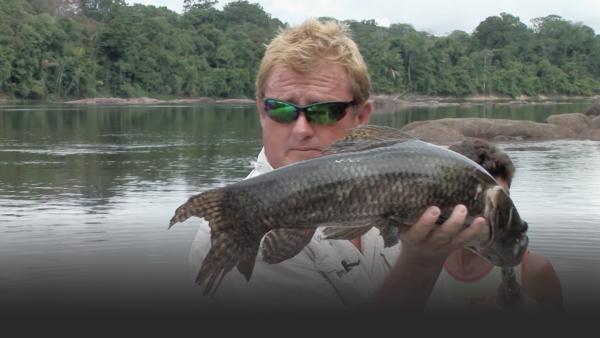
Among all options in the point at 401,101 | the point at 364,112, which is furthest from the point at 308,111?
the point at 401,101

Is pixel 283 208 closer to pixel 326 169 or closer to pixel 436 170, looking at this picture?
pixel 326 169

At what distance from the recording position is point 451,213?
3.60m

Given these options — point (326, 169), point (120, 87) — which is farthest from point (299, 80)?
point (120, 87)

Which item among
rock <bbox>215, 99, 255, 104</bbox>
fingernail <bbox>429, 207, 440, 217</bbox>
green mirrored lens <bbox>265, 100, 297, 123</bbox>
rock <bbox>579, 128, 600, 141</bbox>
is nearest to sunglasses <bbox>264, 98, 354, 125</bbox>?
green mirrored lens <bbox>265, 100, 297, 123</bbox>

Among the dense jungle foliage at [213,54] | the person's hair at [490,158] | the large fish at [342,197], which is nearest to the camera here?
the large fish at [342,197]

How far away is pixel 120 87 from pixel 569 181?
89699mm

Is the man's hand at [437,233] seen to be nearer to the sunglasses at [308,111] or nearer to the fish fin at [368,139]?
the fish fin at [368,139]

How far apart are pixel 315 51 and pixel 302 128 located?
0.38m

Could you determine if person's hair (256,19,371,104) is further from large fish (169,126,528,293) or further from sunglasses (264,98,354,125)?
large fish (169,126,528,293)

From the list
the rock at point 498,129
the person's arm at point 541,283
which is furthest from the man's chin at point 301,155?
the rock at point 498,129

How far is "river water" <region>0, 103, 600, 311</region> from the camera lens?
12.3 m

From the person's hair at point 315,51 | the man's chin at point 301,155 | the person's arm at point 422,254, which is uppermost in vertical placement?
the person's hair at point 315,51

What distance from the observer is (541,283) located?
20.5ft

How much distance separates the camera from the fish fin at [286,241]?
3615 millimetres
